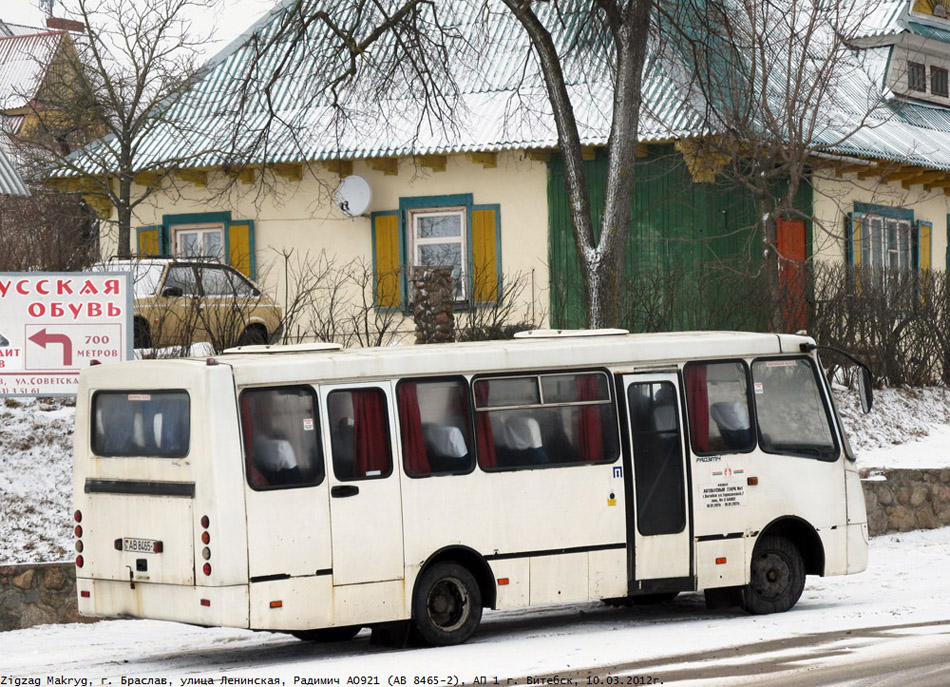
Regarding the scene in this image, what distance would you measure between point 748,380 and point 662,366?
93 centimetres

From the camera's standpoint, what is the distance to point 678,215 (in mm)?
27656

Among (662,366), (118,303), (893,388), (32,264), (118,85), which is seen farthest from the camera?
(118,85)

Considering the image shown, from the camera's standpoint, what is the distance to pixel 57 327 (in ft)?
53.2

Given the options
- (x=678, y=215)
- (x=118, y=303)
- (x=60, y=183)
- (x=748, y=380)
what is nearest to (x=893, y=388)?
(x=678, y=215)

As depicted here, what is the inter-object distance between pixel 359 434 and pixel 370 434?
0.30ft

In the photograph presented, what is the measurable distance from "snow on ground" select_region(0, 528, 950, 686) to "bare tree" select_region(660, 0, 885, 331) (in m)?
10.2

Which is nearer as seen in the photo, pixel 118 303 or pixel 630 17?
pixel 118 303

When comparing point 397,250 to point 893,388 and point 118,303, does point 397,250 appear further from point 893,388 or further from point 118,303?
point 118,303

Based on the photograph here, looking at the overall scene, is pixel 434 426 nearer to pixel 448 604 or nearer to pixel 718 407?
pixel 448 604

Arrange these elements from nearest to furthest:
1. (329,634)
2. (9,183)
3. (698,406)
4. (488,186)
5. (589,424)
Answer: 1. (589,424)
2. (329,634)
3. (698,406)
4. (9,183)
5. (488,186)

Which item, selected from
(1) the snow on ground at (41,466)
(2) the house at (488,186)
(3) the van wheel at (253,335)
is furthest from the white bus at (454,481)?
(2) the house at (488,186)

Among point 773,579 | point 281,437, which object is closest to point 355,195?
point 773,579

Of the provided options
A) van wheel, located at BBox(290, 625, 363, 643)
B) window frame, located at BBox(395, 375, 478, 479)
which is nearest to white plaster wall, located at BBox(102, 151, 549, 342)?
van wheel, located at BBox(290, 625, 363, 643)

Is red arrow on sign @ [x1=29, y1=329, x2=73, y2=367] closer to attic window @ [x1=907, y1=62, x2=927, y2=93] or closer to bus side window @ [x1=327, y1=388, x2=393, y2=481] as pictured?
bus side window @ [x1=327, y1=388, x2=393, y2=481]
